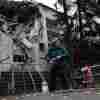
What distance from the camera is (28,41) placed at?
28.0 feet

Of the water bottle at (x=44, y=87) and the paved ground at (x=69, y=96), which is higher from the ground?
the water bottle at (x=44, y=87)

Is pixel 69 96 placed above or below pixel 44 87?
below

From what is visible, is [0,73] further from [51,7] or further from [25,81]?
[51,7]

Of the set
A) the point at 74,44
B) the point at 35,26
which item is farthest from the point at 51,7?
the point at 74,44

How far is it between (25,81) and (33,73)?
31 cm

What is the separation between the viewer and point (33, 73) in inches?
335

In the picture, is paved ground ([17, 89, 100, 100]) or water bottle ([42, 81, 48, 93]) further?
water bottle ([42, 81, 48, 93])

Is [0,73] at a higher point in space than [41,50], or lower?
lower

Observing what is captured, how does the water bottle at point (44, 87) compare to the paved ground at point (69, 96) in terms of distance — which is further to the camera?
the water bottle at point (44, 87)

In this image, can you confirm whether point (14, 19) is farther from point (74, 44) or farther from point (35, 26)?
point (74, 44)

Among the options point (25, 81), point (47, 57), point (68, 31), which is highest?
point (68, 31)

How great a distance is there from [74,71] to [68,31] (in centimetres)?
114

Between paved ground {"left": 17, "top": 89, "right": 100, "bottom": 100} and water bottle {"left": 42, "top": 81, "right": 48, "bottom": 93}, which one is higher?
water bottle {"left": 42, "top": 81, "right": 48, "bottom": 93}

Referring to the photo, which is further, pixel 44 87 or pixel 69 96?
pixel 44 87
